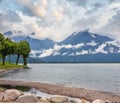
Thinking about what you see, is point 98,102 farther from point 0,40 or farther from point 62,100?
point 0,40

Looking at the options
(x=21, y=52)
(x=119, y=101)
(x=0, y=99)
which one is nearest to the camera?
(x=0, y=99)

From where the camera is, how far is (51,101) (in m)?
40.6

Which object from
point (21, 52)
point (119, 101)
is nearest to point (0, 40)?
point (21, 52)

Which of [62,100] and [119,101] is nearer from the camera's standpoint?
[62,100]

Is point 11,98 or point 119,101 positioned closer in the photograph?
point 11,98

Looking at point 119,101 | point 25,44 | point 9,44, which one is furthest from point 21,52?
point 119,101

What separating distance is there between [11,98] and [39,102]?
4814 millimetres

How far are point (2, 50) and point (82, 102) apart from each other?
118486 mm

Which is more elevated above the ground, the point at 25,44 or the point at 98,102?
the point at 25,44

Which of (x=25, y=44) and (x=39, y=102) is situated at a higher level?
(x=25, y=44)

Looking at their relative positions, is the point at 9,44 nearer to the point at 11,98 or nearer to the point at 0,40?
the point at 0,40

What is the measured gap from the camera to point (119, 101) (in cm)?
4653

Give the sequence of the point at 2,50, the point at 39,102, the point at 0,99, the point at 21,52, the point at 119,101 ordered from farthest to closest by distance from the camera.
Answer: the point at 21,52 < the point at 2,50 < the point at 119,101 < the point at 0,99 < the point at 39,102

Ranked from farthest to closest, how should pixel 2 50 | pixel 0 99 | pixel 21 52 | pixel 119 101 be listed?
1. pixel 21 52
2. pixel 2 50
3. pixel 119 101
4. pixel 0 99
